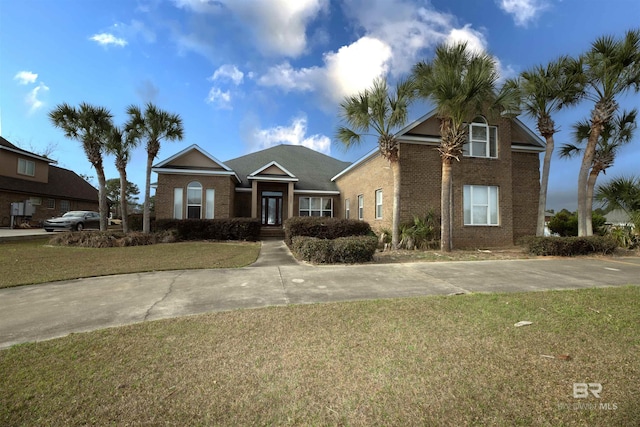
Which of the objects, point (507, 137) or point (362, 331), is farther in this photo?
point (507, 137)

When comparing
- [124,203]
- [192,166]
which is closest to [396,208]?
[192,166]

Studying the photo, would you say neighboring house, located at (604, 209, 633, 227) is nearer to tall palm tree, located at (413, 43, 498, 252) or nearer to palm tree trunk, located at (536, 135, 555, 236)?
palm tree trunk, located at (536, 135, 555, 236)

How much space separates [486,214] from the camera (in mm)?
14125

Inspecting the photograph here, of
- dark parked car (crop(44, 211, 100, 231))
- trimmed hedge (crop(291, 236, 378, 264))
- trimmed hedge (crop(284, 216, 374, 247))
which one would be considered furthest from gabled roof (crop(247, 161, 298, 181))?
dark parked car (crop(44, 211, 100, 231))

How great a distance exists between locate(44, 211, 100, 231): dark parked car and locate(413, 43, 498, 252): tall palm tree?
2435cm

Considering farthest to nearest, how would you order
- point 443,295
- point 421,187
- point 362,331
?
point 421,187, point 443,295, point 362,331

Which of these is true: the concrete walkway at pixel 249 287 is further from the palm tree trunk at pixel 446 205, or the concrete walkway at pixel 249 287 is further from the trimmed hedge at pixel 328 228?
the trimmed hedge at pixel 328 228

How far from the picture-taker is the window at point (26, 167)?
2442cm

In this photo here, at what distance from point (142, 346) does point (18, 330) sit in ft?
7.26

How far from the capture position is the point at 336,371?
287 cm

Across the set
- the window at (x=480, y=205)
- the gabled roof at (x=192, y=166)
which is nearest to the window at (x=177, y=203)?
the gabled roof at (x=192, y=166)

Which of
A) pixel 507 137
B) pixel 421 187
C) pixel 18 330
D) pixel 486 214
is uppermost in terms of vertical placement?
pixel 507 137

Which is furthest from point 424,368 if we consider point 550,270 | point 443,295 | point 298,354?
point 550,270

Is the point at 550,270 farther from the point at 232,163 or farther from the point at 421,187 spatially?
the point at 232,163
